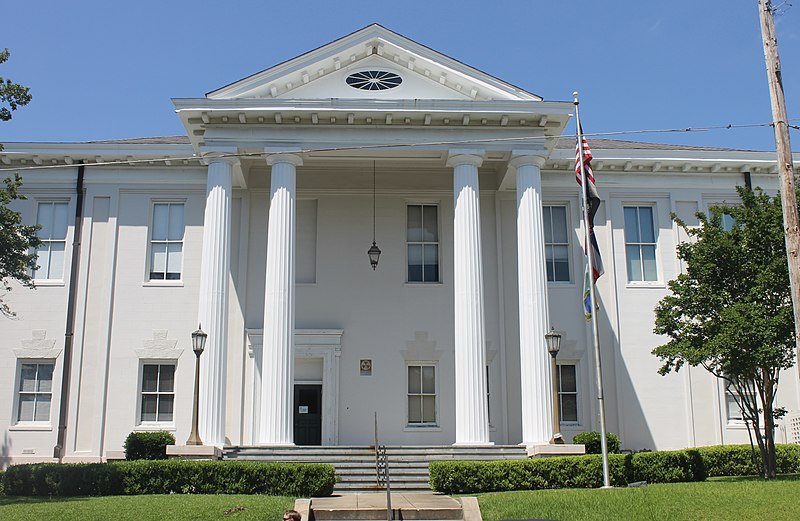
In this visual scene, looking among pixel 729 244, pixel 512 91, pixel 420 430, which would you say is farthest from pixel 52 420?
pixel 729 244

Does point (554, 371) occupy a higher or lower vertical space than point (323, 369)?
lower

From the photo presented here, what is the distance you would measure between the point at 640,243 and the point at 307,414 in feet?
38.4

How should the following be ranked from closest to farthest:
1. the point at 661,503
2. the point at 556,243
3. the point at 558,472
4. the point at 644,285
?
the point at 661,503
the point at 558,472
the point at 644,285
the point at 556,243

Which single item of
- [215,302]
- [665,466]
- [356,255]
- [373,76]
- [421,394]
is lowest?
[665,466]

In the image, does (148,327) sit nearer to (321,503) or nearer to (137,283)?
(137,283)

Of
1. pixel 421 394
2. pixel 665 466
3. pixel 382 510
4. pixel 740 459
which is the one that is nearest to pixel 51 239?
pixel 421 394

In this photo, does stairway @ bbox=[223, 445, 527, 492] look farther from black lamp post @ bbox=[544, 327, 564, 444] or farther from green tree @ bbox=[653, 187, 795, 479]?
green tree @ bbox=[653, 187, 795, 479]

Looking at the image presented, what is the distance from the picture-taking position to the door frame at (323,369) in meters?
25.4

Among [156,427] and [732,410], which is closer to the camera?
[156,427]

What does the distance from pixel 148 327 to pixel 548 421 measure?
39.7ft

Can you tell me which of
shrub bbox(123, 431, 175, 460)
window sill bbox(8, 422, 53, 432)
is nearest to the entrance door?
shrub bbox(123, 431, 175, 460)

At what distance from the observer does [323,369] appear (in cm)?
2592

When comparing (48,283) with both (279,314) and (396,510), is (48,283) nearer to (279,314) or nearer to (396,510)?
(279,314)

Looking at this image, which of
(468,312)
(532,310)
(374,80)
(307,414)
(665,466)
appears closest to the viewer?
(665,466)
